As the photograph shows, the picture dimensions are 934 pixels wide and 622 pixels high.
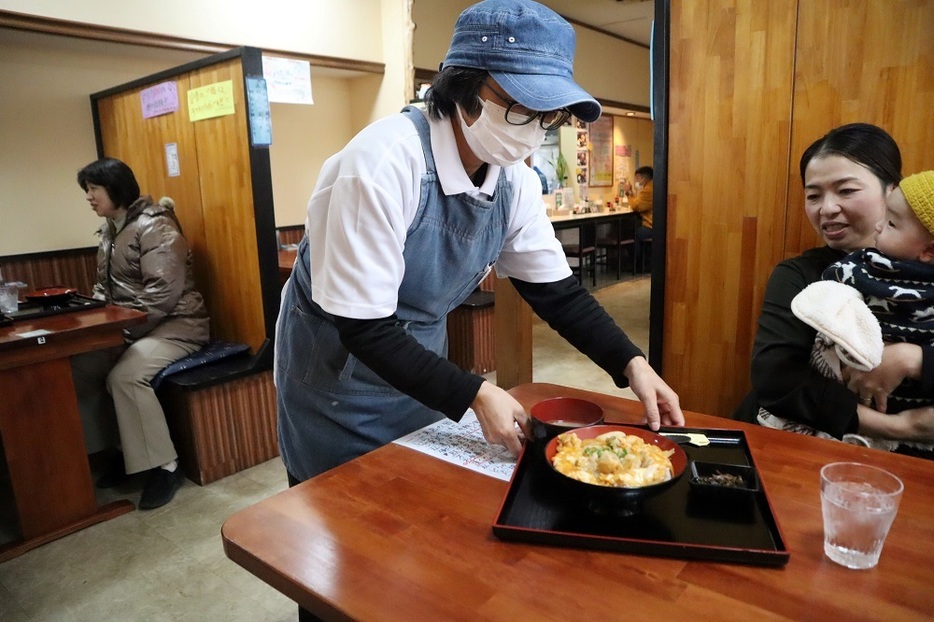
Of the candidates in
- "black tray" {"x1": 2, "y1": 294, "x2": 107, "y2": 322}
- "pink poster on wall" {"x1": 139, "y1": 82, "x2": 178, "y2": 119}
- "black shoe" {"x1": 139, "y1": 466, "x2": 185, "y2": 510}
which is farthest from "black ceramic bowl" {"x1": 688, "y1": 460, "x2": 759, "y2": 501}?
"pink poster on wall" {"x1": 139, "y1": 82, "x2": 178, "y2": 119}

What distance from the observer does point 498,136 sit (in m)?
1.19

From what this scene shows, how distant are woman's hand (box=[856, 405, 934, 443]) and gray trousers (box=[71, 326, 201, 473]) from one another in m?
2.69

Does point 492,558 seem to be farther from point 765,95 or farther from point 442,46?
point 442,46

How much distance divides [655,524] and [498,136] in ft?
2.40

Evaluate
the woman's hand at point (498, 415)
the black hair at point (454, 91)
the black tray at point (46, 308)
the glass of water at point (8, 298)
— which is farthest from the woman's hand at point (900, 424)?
the glass of water at point (8, 298)

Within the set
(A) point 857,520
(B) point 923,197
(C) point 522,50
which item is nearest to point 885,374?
(B) point 923,197

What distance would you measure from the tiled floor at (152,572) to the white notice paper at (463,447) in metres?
1.16

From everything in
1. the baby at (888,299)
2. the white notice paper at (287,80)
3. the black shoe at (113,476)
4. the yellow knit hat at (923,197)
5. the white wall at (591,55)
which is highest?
the white wall at (591,55)

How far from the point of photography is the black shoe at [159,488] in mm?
2719

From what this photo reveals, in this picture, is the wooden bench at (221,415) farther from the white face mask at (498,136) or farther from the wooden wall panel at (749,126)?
the white face mask at (498,136)

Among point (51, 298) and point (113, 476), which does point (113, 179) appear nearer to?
point (51, 298)

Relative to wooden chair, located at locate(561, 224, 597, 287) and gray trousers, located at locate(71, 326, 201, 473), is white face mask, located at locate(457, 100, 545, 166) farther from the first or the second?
wooden chair, located at locate(561, 224, 597, 287)

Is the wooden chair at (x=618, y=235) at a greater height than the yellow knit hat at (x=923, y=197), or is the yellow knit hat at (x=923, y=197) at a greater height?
the yellow knit hat at (x=923, y=197)

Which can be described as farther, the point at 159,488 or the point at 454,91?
the point at 159,488
